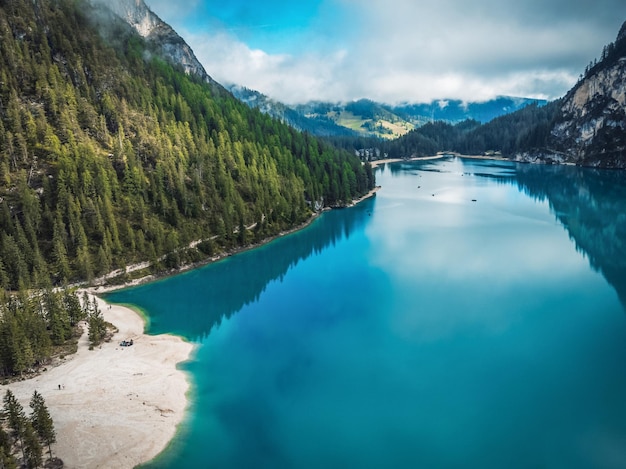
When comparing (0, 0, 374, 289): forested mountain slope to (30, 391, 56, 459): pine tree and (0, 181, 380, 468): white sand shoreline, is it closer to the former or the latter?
(0, 181, 380, 468): white sand shoreline

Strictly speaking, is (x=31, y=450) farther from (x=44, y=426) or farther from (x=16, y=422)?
(x=16, y=422)

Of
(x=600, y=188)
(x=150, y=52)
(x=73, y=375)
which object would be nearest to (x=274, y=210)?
(x=73, y=375)

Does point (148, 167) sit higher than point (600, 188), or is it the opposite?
point (148, 167)

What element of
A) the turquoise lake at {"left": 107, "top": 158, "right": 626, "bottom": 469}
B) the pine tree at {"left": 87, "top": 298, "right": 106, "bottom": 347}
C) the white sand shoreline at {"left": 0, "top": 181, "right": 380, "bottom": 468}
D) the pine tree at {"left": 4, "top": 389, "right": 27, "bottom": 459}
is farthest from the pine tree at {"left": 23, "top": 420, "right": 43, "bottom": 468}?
the pine tree at {"left": 87, "top": 298, "right": 106, "bottom": 347}

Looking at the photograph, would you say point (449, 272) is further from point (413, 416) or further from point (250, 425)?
point (250, 425)

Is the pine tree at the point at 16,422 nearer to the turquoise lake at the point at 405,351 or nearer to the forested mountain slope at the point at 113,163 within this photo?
the turquoise lake at the point at 405,351

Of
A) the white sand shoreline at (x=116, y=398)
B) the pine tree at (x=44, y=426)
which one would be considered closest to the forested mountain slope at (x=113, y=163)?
the white sand shoreline at (x=116, y=398)
